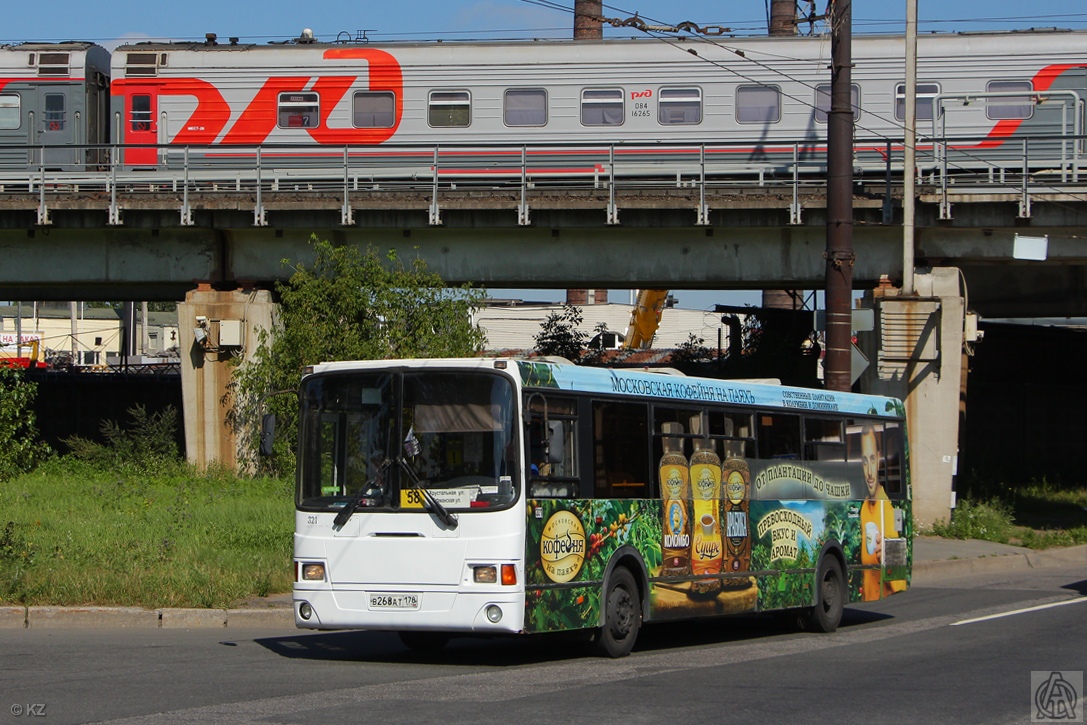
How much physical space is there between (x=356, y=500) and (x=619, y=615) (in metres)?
2.52

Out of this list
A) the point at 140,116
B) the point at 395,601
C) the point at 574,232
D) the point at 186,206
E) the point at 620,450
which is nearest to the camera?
the point at 395,601

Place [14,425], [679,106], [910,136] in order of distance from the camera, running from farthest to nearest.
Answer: [679,106] → [14,425] → [910,136]

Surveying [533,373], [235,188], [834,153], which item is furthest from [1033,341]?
[533,373]

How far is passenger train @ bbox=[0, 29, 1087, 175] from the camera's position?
90.8 feet

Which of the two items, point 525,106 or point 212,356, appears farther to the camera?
point 525,106

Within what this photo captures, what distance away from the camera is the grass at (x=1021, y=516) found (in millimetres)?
23891

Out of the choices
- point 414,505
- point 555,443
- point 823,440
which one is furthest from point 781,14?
point 414,505

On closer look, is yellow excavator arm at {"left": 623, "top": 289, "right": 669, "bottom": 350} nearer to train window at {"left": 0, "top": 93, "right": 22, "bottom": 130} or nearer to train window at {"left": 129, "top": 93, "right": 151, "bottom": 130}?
train window at {"left": 129, "top": 93, "right": 151, "bottom": 130}

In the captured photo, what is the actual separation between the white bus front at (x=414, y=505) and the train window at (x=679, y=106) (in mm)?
18908

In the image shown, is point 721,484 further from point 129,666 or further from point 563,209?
point 563,209

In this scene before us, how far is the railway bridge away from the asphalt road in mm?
11748

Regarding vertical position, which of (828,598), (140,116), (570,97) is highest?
(570,97)

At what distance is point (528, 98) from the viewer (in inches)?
1127

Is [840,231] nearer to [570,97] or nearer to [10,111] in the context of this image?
[570,97]
